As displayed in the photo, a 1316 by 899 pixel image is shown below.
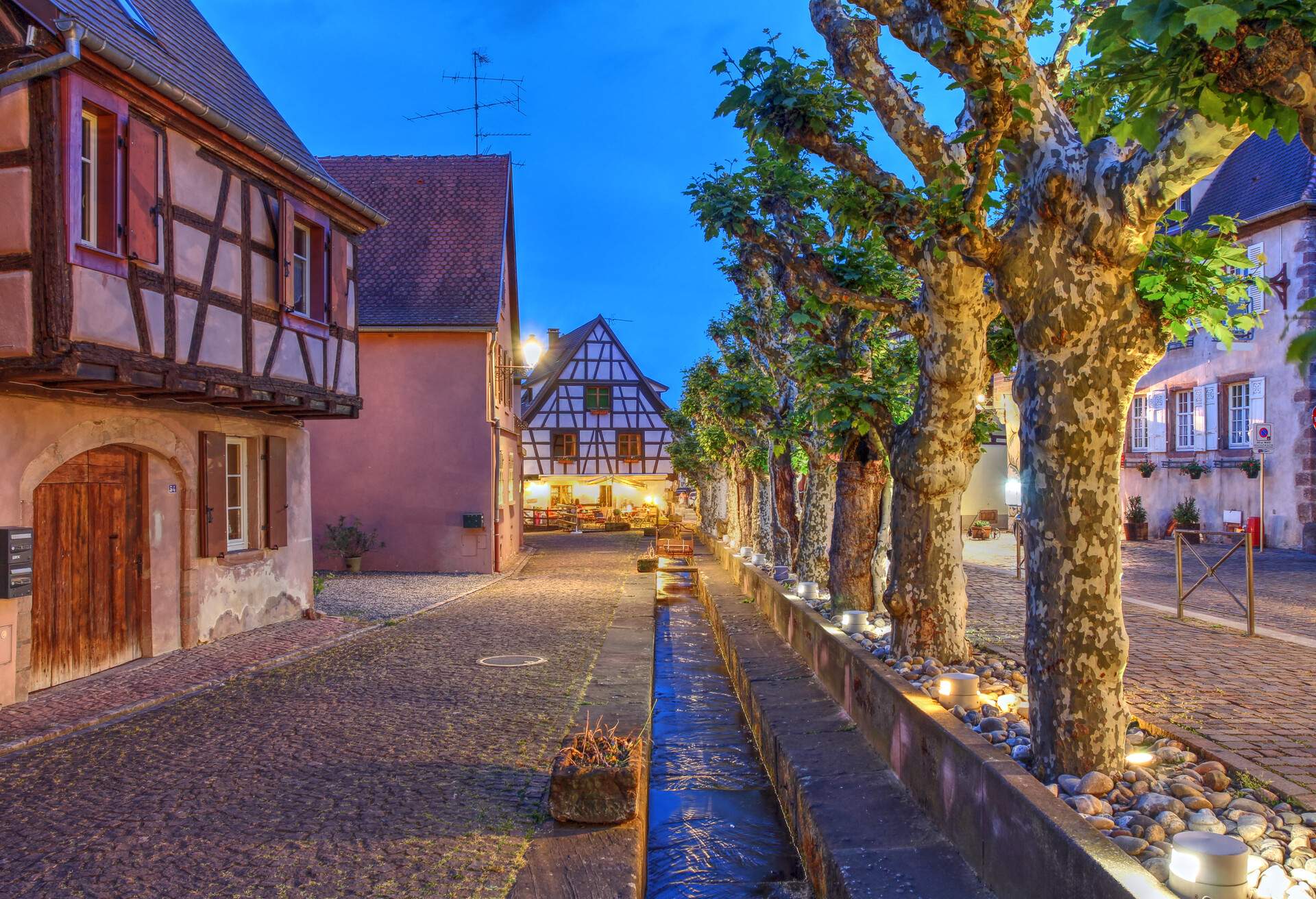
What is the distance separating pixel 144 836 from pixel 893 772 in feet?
12.8

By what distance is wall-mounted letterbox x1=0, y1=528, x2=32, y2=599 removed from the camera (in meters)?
7.60

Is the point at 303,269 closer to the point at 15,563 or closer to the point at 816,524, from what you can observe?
the point at 15,563

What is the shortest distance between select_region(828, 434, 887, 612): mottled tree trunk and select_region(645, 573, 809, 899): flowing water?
1595 millimetres

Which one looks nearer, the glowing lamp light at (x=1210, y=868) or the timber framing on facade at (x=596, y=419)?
the glowing lamp light at (x=1210, y=868)

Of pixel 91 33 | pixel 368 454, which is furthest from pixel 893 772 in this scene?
pixel 368 454

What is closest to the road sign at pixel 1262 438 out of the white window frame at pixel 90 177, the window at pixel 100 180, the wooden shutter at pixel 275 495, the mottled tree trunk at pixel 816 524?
the mottled tree trunk at pixel 816 524

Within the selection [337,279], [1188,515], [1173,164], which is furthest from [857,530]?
[1188,515]

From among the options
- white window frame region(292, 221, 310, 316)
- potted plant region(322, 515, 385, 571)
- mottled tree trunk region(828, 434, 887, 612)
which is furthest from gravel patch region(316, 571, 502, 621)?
mottled tree trunk region(828, 434, 887, 612)

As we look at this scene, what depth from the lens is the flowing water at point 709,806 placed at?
18.4 ft

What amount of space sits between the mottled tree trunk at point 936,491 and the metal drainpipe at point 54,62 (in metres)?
6.53

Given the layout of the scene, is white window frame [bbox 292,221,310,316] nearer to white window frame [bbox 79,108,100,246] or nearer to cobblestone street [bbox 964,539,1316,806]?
white window frame [bbox 79,108,100,246]

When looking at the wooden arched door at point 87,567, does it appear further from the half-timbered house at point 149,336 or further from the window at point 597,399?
the window at point 597,399

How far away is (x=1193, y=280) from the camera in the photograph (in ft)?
15.4

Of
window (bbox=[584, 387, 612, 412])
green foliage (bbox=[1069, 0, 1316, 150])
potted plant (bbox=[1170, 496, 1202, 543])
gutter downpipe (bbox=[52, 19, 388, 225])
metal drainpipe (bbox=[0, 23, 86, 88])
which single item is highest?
gutter downpipe (bbox=[52, 19, 388, 225])
